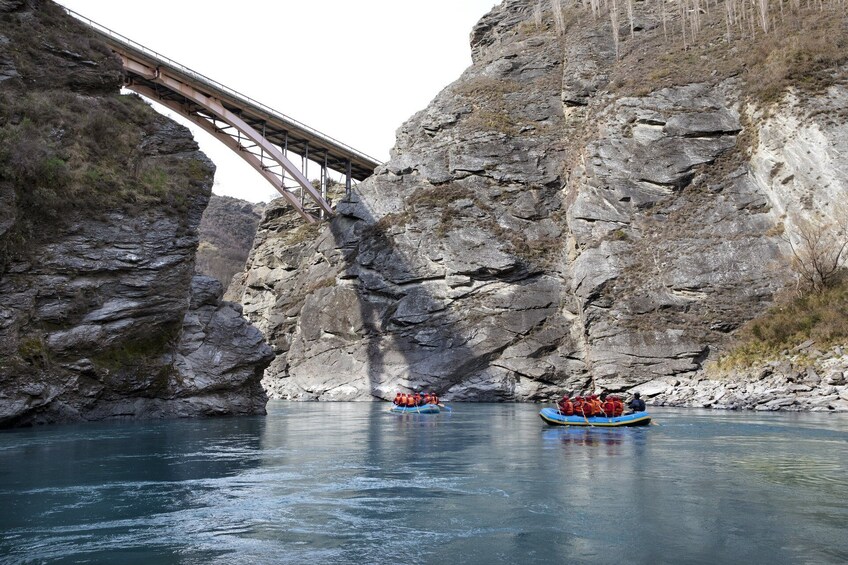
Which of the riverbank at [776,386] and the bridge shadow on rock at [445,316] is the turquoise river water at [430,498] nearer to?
the riverbank at [776,386]

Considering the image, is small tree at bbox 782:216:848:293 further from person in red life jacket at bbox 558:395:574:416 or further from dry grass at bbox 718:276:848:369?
person in red life jacket at bbox 558:395:574:416

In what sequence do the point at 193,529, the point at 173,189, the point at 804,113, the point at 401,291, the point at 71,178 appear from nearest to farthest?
1. the point at 193,529
2. the point at 71,178
3. the point at 173,189
4. the point at 804,113
5. the point at 401,291

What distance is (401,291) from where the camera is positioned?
51.8 meters

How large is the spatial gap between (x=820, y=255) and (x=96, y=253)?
36848 mm

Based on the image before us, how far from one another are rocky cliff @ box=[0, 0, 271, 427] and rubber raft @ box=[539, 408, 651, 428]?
16079 millimetres

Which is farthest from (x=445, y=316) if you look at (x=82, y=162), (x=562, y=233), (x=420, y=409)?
(x=82, y=162)

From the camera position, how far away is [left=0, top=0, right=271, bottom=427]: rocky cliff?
88.1 ft

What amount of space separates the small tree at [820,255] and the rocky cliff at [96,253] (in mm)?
29941

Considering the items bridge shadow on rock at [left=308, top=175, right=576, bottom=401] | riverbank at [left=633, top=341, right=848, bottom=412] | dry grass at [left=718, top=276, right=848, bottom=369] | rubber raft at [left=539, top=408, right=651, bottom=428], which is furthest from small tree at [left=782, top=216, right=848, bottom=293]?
rubber raft at [left=539, top=408, right=651, bottom=428]

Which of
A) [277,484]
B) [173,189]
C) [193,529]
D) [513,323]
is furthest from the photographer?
[513,323]

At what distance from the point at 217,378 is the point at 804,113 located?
3841 centimetres

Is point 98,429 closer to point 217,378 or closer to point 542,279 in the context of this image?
point 217,378

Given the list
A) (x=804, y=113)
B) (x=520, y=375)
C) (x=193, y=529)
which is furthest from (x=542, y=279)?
(x=193, y=529)

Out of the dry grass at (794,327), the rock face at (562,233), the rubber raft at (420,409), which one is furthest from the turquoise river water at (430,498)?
the rock face at (562,233)
